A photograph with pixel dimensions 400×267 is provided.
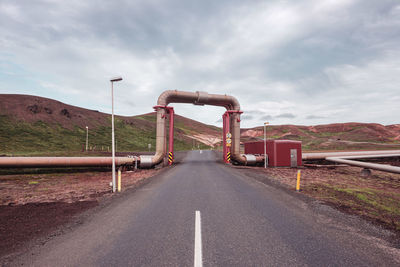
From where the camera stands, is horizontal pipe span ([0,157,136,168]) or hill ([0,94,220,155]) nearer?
horizontal pipe span ([0,157,136,168])

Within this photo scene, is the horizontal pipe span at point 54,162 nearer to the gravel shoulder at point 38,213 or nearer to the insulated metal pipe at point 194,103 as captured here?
→ the insulated metal pipe at point 194,103

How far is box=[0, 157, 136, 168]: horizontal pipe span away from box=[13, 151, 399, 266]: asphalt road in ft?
39.8

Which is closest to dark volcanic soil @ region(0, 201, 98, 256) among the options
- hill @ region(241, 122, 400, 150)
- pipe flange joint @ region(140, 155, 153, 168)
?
pipe flange joint @ region(140, 155, 153, 168)

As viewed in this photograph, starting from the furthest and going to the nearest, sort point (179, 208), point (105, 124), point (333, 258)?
point (105, 124) → point (179, 208) → point (333, 258)

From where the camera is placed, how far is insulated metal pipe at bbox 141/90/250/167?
21453mm

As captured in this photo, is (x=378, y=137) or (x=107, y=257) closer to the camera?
(x=107, y=257)

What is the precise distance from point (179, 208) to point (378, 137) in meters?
89.9

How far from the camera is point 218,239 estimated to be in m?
4.75

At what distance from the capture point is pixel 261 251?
4.20 metres

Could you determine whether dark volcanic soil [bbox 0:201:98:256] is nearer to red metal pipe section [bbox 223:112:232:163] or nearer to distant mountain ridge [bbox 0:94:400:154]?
red metal pipe section [bbox 223:112:232:163]

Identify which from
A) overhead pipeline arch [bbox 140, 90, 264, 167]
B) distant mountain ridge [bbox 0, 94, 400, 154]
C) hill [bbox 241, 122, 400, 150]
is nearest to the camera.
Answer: overhead pipeline arch [bbox 140, 90, 264, 167]

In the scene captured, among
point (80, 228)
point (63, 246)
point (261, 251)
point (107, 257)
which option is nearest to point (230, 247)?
point (261, 251)

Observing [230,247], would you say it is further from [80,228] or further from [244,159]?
[244,159]

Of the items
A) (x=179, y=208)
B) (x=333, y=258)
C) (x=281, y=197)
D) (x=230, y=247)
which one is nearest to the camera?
(x=333, y=258)
